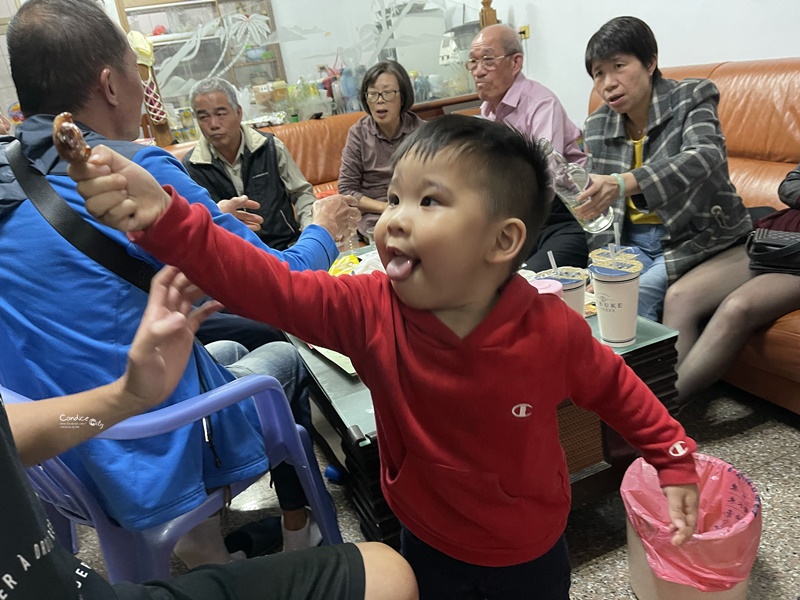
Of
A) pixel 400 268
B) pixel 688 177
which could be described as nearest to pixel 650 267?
pixel 688 177

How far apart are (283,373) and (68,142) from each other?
1.11m

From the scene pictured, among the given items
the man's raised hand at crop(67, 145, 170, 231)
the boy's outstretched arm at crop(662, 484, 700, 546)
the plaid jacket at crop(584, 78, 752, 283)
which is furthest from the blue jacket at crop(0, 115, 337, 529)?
the plaid jacket at crop(584, 78, 752, 283)

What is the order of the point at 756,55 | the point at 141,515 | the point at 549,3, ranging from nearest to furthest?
the point at 141,515 → the point at 756,55 → the point at 549,3

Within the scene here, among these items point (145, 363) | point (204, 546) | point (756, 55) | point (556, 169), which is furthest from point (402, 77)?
point (145, 363)

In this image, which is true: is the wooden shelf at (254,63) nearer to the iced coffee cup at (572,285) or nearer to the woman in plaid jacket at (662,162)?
the woman in plaid jacket at (662,162)

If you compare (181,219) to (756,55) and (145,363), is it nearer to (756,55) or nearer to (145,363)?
(145,363)

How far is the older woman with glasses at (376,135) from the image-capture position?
3082 millimetres

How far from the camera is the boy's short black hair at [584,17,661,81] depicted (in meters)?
1.96

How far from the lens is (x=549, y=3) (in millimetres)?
4203

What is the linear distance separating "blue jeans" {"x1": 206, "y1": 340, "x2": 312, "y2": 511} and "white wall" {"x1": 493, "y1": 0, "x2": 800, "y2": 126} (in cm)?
266

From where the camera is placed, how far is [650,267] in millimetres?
2133

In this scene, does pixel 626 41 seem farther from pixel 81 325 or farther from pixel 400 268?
pixel 81 325

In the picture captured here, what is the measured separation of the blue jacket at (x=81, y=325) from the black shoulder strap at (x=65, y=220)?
1 centimetres

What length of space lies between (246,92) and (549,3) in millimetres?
2477
